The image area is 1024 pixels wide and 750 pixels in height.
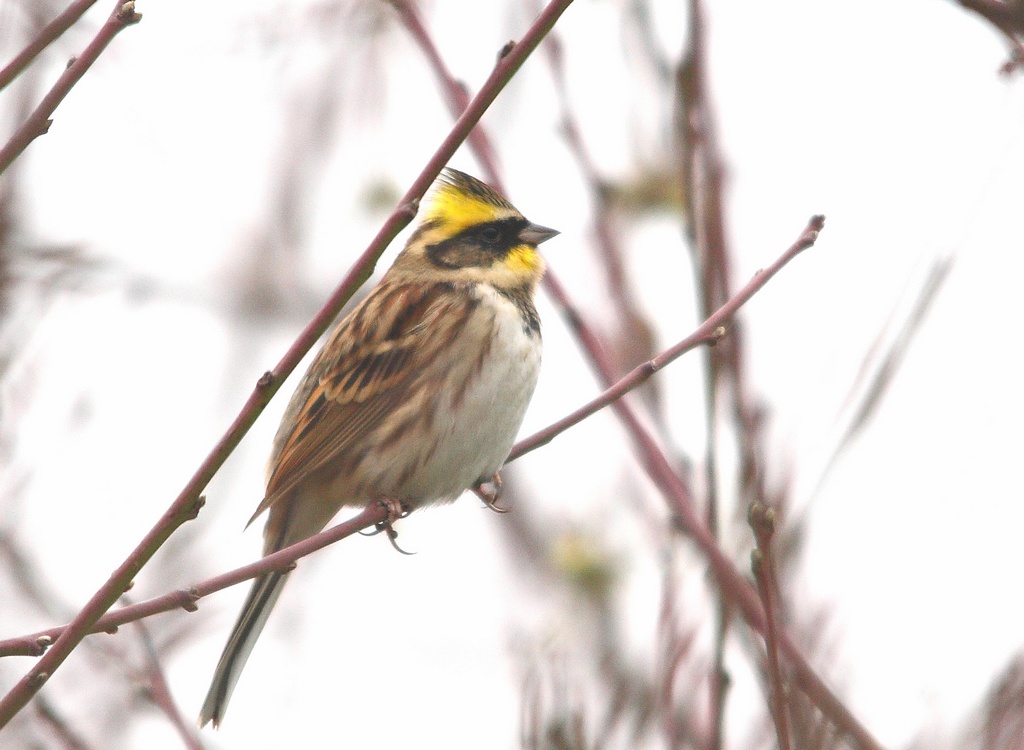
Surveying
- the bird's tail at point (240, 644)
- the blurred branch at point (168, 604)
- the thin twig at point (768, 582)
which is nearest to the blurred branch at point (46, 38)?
the blurred branch at point (168, 604)

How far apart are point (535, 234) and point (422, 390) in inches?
34.9

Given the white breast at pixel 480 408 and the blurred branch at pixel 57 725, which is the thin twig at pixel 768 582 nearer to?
the blurred branch at pixel 57 725

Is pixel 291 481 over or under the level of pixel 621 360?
under

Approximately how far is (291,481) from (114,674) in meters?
1.48

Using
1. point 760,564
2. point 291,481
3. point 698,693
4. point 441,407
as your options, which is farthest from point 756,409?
point 291,481

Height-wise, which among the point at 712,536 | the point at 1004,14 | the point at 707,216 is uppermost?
the point at 1004,14

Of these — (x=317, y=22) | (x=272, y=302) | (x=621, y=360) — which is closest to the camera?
(x=621, y=360)

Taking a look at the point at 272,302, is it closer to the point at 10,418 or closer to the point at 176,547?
the point at 176,547

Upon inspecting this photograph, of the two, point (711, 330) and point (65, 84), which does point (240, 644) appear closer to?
point (711, 330)

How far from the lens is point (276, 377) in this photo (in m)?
3.23

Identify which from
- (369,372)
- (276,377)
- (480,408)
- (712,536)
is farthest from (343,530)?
(369,372)

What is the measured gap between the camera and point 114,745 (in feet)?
19.8

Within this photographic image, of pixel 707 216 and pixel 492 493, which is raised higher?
Result: pixel 707 216

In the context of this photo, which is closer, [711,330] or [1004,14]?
[1004,14]
